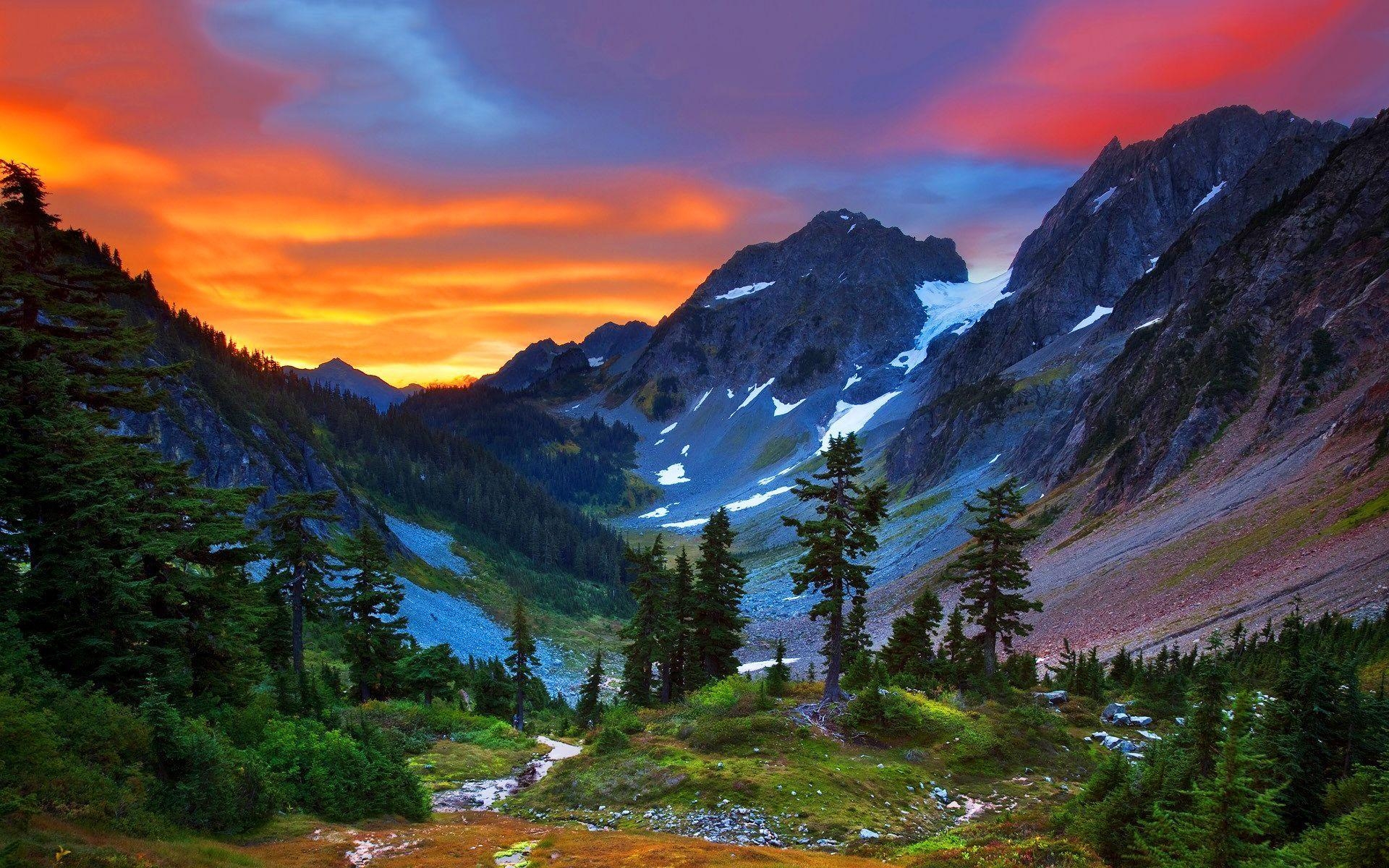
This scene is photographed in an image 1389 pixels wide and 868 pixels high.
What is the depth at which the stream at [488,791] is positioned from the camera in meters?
26.5

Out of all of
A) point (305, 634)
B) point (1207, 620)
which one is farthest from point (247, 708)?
point (1207, 620)

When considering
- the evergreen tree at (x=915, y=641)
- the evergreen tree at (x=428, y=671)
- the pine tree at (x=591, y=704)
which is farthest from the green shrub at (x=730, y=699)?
the evergreen tree at (x=428, y=671)

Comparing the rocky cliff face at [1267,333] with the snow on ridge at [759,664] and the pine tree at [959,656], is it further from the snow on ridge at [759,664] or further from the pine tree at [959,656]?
the pine tree at [959,656]

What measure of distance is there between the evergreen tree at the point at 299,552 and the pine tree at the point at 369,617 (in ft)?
9.19

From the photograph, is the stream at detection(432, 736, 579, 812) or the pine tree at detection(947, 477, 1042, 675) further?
the pine tree at detection(947, 477, 1042, 675)

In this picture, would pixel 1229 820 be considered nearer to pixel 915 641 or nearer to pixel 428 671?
pixel 915 641

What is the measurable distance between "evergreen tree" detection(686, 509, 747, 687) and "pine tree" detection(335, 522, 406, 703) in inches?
643

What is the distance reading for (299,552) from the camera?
35531mm

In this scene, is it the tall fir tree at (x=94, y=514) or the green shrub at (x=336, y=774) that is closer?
the tall fir tree at (x=94, y=514)

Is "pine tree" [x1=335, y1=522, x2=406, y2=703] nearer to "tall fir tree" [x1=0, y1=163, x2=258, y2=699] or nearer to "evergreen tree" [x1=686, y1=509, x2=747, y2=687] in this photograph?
"evergreen tree" [x1=686, y1=509, x2=747, y2=687]

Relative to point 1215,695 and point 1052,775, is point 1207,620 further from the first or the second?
point 1215,695

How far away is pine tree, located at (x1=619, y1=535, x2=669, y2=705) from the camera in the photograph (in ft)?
136

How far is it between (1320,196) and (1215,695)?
113294 mm

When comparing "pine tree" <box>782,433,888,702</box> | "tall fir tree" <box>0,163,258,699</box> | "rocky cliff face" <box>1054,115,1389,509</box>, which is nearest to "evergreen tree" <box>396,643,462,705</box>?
"tall fir tree" <box>0,163,258,699</box>
